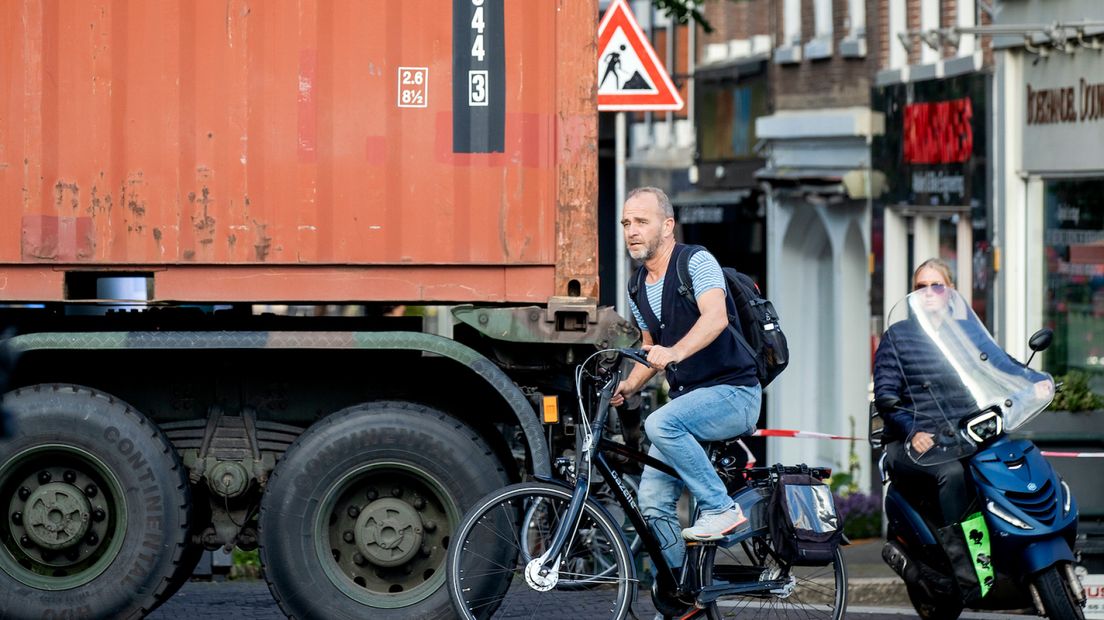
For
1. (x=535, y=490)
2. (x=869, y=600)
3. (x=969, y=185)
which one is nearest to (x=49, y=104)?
(x=535, y=490)

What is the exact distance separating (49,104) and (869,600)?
4.97 m

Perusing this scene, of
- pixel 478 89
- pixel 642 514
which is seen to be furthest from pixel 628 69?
pixel 642 514

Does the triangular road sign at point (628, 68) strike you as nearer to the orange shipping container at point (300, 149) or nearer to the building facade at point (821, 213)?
the orange shipping container at point (300, 149)

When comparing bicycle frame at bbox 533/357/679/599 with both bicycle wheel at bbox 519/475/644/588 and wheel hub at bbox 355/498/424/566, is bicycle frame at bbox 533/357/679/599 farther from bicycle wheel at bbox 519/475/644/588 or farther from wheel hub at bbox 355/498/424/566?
wheel hub at bbox 355/498/424/566

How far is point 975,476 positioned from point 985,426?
7.9 inches

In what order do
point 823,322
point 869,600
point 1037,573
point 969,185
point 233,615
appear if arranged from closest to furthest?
point 1037,573 → point 233,615 → point 869,600 → point 969,185 → point 823,322

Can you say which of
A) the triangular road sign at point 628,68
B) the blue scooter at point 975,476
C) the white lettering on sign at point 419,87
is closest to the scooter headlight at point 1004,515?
the blue scooter at point 975,476

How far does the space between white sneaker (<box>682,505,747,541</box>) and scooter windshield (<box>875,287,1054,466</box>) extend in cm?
78

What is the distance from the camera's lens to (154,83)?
844cm

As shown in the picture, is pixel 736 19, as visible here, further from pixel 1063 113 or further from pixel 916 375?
pixel 916 375

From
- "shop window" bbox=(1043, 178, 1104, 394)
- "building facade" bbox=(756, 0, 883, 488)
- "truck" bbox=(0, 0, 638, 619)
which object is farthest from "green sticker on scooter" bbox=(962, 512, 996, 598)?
"building facade" bbox=(756, 0, 883, 488)

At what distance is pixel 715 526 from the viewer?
7910mm

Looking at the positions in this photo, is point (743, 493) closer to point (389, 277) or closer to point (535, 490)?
point (535, 490)

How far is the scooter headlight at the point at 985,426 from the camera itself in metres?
7.92
